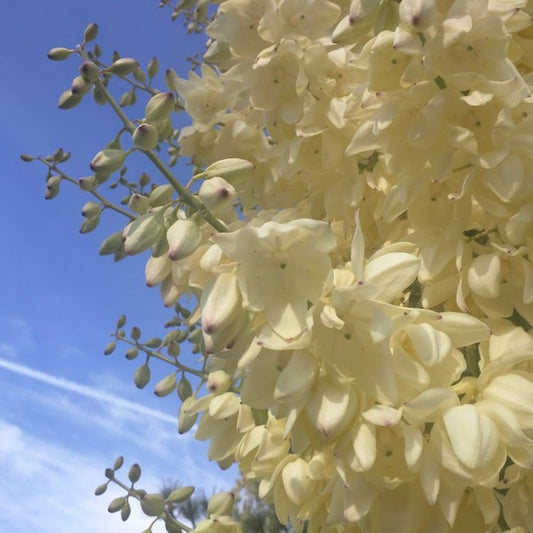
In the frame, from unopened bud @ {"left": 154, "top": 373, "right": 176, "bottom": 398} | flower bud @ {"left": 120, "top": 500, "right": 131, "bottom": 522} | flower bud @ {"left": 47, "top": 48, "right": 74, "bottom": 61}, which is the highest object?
flower bud @ {"left": 47, "top": 48, "right": 74, "bottom": 61}

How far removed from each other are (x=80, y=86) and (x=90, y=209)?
0.45m

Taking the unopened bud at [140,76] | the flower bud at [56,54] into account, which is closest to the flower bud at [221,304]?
the flower bud at [56,54]

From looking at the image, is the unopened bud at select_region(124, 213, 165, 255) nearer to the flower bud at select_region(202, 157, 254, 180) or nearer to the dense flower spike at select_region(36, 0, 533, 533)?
the dense flower spike at select_region(36, 0, 533, 533)

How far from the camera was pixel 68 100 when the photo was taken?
113 centimetres

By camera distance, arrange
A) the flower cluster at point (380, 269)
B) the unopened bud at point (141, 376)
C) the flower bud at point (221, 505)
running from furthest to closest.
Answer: the unopened bud at point (141, 376), the flower bud at point (221, 505), the flower cluster at point (380, 269)

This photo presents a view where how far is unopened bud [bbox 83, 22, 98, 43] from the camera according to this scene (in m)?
1.25

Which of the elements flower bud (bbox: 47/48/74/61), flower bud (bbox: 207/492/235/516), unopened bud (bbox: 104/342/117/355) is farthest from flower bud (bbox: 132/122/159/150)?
unopened bud (bbox: 104/342/117/355)

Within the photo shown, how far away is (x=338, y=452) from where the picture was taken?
0.82 metres

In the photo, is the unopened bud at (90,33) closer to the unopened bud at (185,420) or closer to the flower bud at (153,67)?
the flower bud at (153,67)

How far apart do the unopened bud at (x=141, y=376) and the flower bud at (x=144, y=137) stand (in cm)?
101

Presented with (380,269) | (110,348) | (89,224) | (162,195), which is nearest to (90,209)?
(89,224)

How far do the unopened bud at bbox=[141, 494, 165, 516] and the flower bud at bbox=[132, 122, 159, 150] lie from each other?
94 cm

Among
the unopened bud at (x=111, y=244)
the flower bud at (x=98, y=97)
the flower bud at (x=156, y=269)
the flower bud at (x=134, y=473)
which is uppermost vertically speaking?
the flower bud at (x=98, y=97)

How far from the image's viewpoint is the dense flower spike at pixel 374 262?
786 millimetres
